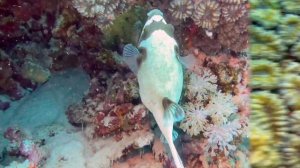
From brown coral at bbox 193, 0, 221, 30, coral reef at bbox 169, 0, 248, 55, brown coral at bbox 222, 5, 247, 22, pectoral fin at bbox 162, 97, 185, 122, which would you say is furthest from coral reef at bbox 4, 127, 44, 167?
brown coral at bbox 222, 5, 247, 22

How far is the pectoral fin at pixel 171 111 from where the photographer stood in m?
2.89

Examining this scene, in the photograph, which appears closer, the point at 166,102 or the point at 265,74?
the point at 265,74

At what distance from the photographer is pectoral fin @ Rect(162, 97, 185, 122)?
9.50ft

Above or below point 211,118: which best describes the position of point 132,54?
above

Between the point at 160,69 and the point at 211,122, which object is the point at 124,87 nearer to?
the point at 160,69

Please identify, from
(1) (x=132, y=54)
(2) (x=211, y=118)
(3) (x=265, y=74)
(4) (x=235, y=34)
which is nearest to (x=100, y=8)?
(1) (x=132, y=54)

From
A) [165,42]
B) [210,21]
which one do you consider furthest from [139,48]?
[210,21]

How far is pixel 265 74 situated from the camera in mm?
1137

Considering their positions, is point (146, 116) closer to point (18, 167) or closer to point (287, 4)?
point (18, 167)

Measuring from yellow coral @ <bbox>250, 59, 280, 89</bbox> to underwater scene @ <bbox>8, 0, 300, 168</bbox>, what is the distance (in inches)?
68.9

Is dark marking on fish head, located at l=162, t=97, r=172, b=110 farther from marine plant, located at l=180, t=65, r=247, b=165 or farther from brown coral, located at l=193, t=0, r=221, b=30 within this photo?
brown coral, located at l=193, t=0, r=221, b=30

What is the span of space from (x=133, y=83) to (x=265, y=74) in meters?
2.23

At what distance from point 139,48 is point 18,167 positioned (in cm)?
138

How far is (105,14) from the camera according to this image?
318 cm
